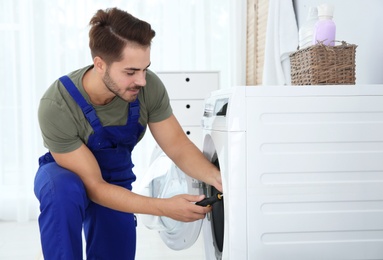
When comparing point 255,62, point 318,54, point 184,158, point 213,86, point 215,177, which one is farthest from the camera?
point 255,62

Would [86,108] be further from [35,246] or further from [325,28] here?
[35,246]

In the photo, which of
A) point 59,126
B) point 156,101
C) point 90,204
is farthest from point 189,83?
point 59,126

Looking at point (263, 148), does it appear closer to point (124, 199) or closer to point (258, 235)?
point (258, 235)

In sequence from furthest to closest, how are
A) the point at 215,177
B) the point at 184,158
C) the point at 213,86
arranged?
the point at 213,86
the point at 184,158
the point at 215,177

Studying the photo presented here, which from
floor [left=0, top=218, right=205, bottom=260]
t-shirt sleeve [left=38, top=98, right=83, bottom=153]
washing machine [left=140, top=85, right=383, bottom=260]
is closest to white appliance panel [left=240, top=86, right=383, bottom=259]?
washing machine [left=140, top=85, right=383, bottom=260]

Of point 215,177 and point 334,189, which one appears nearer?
point 334,189

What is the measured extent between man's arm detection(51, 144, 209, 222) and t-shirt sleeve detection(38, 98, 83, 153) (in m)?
0.02

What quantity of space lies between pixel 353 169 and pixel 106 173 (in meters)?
0.81

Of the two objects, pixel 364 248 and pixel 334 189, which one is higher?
pixel 334 189

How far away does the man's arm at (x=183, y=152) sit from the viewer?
61.4 inches

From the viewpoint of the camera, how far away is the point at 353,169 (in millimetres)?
1315

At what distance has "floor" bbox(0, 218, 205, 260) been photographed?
248 cm

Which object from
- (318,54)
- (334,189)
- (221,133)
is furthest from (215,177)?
(318,54)

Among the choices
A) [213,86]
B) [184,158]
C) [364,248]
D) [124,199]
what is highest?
[213,86]
